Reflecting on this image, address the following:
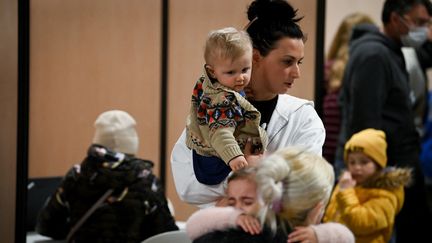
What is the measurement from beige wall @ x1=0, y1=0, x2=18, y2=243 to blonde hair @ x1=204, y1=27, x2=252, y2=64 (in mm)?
1079

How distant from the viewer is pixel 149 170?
9.58 feet

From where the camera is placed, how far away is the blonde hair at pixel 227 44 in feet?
5.54

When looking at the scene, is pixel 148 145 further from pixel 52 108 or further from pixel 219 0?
pixel 219 0

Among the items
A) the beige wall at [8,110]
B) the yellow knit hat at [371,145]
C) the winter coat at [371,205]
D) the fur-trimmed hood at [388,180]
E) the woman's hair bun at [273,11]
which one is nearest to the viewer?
the woman's hair bun at [273,11]

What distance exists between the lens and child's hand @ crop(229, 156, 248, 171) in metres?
1.68

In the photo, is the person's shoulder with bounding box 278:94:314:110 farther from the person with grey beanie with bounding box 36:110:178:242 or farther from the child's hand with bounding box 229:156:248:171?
the person with grey beanie with bounding box 36:110:178:242

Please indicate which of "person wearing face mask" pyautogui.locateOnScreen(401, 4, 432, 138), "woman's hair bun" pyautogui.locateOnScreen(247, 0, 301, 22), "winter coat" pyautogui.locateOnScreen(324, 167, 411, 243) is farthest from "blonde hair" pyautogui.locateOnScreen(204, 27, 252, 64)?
"person wearing face mask" pyautogui.locateOnScreen(401, 4, 432, 138)

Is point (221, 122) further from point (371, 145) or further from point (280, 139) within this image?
point (371, 145)

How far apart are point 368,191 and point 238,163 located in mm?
2216

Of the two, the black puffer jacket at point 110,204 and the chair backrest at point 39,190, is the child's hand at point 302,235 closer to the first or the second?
the black puffer jacket at point 110,204

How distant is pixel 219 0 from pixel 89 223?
2.76 ft

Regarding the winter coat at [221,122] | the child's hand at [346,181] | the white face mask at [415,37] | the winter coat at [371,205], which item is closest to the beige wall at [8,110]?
the winter coat at [221,122]

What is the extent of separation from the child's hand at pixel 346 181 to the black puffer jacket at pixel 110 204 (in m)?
1.24

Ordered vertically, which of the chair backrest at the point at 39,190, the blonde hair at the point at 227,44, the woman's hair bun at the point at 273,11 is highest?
the woman's hair bun at the point at 273,11
